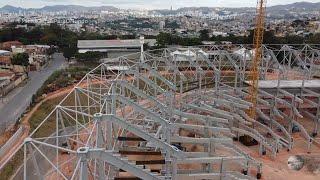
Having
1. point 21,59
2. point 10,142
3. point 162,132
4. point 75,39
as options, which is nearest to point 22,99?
point 21,59

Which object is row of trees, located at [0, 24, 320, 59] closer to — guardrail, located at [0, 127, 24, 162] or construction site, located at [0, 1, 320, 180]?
construction site, located at [0, 1, 320, 180]

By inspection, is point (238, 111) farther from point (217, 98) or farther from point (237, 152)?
point (237, 152)

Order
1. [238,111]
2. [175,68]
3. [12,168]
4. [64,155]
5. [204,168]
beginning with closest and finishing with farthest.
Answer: [204,168]
[12,168]
[64,155]
[238,111]
[175,68]

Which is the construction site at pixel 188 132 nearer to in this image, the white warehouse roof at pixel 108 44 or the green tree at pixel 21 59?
the green tree at pixel 21 59

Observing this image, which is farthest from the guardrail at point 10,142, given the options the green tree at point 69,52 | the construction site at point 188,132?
the green tree at point 69,52

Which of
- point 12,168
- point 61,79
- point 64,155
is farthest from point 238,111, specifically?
point 61,79

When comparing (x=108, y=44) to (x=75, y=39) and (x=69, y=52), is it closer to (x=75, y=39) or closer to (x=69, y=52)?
(x=75, y=39)

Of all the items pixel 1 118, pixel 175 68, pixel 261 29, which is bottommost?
pixel 1 118

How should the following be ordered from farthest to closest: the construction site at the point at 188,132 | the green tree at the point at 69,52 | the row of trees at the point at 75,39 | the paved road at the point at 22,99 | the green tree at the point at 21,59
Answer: the row of trees at the point at 75,39
the green tree at the point at 69,52
the green tree at the point at 21,59
the paved road at the point at 22,99
the construction site at the point at 188,132
